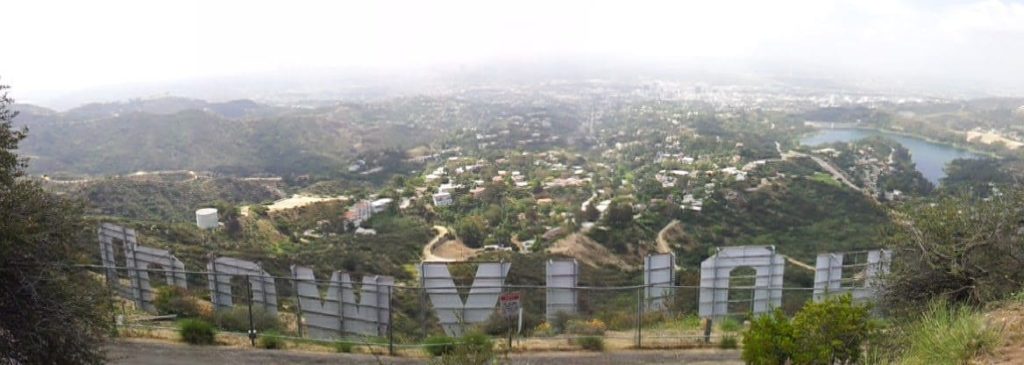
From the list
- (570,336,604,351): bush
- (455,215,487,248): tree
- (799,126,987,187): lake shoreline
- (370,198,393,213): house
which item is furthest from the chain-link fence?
(799,126,987,187): lake shoreline

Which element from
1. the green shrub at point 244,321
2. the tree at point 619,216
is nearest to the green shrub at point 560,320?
the green shrub at point 244,321

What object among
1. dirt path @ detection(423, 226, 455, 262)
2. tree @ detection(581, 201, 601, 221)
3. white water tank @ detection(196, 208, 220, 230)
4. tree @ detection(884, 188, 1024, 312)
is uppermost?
tree @ detection(884, 188, 1024, 312)

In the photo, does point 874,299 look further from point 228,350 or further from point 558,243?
point 558,243

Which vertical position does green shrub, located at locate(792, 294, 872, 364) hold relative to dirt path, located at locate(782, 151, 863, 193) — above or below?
above

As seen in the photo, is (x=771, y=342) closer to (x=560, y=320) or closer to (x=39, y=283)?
(x=560, y=320)

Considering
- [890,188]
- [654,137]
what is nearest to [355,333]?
[890,188]

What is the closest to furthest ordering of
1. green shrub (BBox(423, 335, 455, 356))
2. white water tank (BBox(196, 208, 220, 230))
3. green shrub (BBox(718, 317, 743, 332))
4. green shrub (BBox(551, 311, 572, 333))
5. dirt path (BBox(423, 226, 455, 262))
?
green shrub (BBox(423, 335, 455, 356)) < green shrub (BBox(718, 317, 743, 332)) < green shrub (BBox(551, 311, 572, 333)) < dirt path (BBox(423, 226, 455, 262)) < white water tank (BBox(196, 208, 220, 230))

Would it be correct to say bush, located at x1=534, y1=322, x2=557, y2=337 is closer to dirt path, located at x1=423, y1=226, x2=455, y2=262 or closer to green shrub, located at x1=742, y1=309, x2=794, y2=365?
green shrub, located at x1=742, y1=309, x2=794, y2=365
